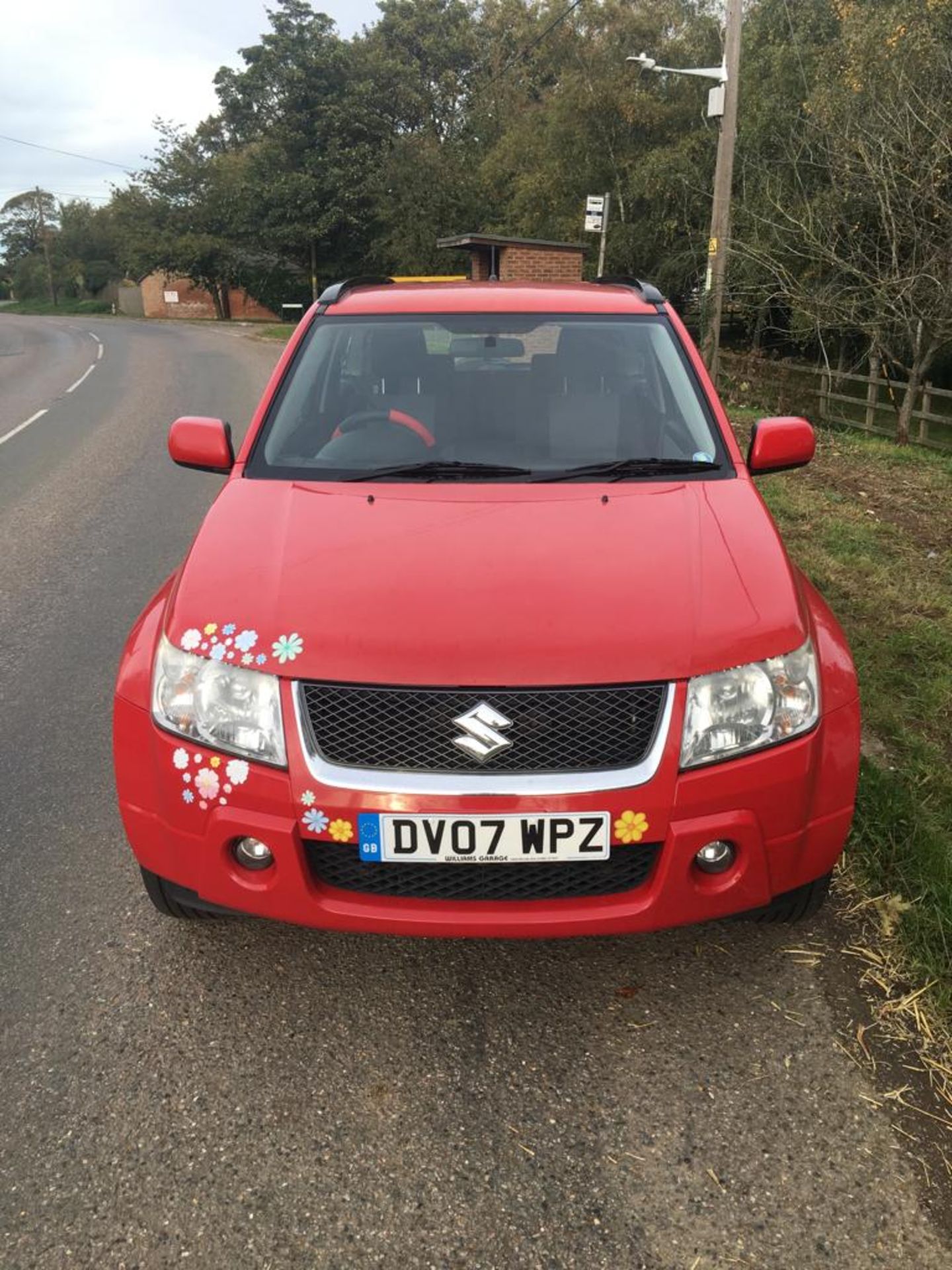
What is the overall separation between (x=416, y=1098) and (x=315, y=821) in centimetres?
69

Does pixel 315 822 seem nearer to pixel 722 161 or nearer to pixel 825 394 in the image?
pixel 825 394

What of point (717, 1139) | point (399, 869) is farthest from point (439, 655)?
point (717, 1139)

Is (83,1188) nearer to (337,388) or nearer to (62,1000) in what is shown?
(62,1000)

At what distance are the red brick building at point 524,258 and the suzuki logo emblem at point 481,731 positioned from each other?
17.1 metres

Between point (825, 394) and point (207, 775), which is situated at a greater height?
point (207, 775)

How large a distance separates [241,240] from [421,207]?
12.4 m

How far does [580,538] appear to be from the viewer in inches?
101

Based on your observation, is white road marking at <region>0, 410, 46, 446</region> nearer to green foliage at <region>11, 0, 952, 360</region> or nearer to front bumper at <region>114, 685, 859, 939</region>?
green foliage at <region>11, 0, 952, 360</region>

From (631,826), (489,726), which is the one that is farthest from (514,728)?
(631,826)

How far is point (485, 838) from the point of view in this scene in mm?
2092

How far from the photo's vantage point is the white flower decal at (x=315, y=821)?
6.92 feet

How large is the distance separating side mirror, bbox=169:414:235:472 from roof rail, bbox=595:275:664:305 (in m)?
1.74

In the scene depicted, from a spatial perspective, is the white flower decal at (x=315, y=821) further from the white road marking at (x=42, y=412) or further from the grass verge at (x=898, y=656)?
the white road marking at (x=42, y=412)

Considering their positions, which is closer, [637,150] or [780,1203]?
[780,1203]
